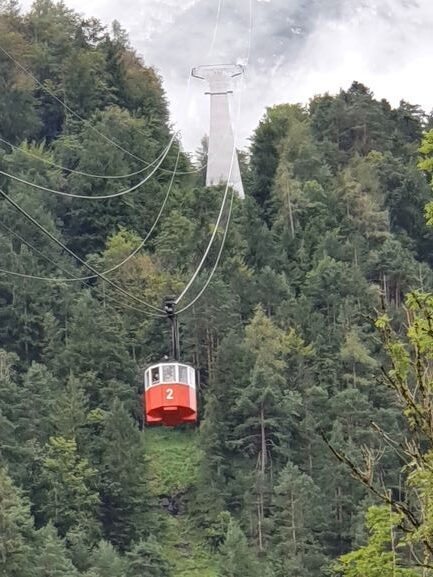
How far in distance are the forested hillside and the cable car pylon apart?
960 cm

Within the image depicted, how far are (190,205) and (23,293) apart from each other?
820cm

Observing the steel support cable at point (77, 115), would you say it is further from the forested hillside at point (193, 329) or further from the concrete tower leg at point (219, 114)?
the concrete tower leg at point (219, 114)

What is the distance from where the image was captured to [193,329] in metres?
45.8

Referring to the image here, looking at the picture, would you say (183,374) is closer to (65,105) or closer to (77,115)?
(77,115)

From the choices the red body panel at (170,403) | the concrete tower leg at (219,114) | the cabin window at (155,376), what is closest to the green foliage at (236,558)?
the red body panel at (170,403)

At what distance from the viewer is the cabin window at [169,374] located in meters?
18.5

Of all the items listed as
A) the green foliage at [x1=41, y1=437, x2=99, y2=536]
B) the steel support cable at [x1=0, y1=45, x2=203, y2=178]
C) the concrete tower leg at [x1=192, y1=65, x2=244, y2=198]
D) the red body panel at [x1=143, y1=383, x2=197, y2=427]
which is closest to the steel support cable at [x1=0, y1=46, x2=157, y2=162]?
the steel support cable at [x1=0, y1=45, x2=203, y2=178]

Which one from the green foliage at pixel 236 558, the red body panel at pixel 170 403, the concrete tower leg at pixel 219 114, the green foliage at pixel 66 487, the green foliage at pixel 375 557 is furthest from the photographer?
the concrete tower leg at pixel 219 114

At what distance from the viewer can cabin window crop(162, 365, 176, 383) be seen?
727 inches

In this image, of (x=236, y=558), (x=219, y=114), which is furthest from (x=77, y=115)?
(x=236, y=558)

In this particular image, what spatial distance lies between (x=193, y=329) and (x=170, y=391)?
27.1 meters

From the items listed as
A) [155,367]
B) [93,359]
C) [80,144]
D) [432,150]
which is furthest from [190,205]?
[432,150]

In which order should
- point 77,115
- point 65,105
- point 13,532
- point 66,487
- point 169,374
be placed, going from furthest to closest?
point 65,105 → point 77,115 → point 66,487 → point 13,532 → point 169,374

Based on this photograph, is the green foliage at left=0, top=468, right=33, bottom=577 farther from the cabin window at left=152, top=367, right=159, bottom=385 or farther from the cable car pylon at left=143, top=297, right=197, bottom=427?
the cabin window at left=152, top=367, right=159, bottom=385
